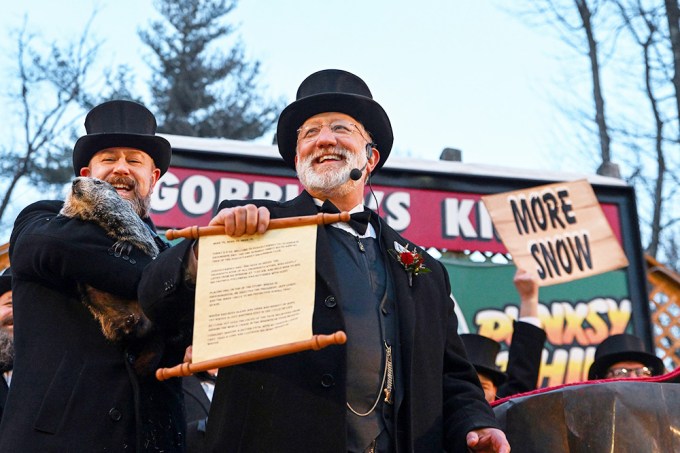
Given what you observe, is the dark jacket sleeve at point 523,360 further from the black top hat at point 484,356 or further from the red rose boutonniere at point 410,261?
the red rose boutonniere at point 410,261

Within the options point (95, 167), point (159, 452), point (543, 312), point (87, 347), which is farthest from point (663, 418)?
point (543, 312)

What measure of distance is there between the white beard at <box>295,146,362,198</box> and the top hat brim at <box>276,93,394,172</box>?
0.22 metres

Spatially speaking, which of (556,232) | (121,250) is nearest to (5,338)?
(121,250)

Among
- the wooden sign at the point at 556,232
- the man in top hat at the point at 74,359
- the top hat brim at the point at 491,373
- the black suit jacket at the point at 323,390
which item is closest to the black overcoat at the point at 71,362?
the man in top hat at the point at 74,359

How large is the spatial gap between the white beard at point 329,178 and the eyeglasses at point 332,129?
0.34ft

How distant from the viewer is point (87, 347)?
3.09m

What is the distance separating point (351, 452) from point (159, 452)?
0.67m

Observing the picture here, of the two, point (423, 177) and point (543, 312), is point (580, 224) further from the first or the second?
point (423, 177)

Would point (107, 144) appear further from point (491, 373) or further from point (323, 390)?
point (491, 373)

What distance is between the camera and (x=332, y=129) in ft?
12.2

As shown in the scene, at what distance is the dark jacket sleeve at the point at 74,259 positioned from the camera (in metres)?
3.03

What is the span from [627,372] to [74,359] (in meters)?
4.08

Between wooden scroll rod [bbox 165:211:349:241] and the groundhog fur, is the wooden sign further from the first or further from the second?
wooden scroll rod [bbox 165:211:349:241]

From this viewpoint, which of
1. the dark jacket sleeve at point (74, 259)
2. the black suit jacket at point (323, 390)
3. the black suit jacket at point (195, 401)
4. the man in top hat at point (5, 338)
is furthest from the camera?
the black suit jacket at point (195, 401)
